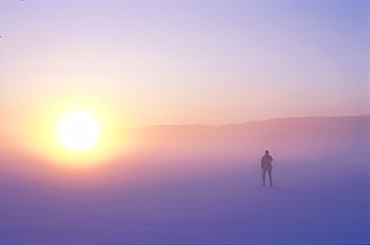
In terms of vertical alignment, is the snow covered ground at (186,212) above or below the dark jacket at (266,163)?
below

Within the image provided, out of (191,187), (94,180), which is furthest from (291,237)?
(94,180)

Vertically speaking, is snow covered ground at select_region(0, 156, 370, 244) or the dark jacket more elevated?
the dark jacket

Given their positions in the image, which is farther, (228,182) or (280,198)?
(228,182)

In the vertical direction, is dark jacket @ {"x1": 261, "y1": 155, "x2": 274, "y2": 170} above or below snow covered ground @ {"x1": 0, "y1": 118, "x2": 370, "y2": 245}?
above

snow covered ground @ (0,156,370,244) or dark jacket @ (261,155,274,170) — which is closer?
snow covered ground @ (0,156,370,244)

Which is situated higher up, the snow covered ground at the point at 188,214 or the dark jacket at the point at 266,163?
the dark jacket at the point at 266,163

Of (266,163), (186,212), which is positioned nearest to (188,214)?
(186,212)

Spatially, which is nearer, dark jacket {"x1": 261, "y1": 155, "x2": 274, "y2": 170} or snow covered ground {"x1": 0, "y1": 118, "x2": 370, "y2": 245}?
snow covered ground {"x1": 0, "y1": 118, "x2": 370, "y2": 245}

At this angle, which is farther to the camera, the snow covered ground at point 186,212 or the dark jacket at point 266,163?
the dark jacket at point 266,163

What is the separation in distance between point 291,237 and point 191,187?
8.65 metres

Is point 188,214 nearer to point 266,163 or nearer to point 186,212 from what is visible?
point 186,212

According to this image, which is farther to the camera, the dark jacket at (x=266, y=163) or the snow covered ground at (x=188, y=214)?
the dark jacket at (x=266, y=163)

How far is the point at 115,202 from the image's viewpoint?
48.4 feet

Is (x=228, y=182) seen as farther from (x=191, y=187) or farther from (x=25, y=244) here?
(x=25, y=244)
